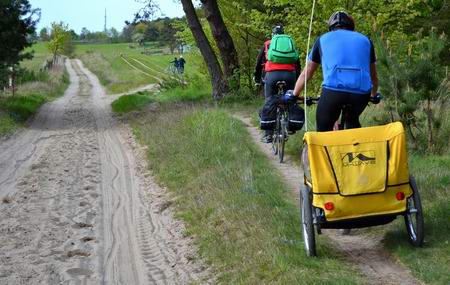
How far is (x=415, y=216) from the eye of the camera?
593 centimetres

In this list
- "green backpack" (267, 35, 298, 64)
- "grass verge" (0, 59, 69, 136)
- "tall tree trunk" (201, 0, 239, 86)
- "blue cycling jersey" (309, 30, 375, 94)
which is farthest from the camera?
"tall tree trunk" (201, 0, 239, 86)

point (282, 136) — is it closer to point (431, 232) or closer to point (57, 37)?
point (431, 232)

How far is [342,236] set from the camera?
6.82 meters

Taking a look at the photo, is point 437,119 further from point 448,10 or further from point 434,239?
point 448,10

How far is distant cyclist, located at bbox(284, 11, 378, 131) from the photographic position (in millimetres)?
6273

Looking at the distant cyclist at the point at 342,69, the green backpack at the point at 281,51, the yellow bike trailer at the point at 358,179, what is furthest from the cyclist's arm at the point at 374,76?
Result: the green backpack at the point at 281,51

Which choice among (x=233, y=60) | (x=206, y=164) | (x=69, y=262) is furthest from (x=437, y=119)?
(x=233, y=60)

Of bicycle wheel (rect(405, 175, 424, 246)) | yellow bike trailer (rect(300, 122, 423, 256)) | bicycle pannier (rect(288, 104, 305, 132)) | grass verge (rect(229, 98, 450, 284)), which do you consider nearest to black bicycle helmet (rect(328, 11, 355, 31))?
yellow bike trailer (rect(300, 122, 423, 256))

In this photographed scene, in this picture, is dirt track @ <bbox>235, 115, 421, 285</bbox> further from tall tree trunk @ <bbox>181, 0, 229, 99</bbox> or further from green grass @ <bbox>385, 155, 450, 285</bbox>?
tall tree trunk @ <bbox>181, 0, 229, 99</bbox>

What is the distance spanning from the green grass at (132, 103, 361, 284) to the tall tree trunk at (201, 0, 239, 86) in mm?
7171

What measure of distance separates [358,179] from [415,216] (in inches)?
27.7

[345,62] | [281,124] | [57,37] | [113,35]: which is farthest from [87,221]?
[113,35]

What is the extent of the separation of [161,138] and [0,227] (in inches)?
243

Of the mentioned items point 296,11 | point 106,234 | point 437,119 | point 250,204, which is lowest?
point 106,234
